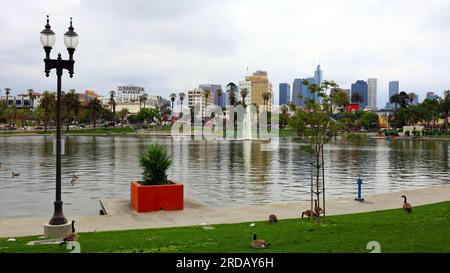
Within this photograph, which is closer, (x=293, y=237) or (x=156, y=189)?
(x=293, y=237)

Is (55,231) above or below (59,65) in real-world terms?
below

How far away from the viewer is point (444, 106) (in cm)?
14938

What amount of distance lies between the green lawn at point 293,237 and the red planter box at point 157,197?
3.72m

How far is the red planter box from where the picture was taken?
59.7 feet

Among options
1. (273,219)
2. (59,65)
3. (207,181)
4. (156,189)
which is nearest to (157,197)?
(156,189)

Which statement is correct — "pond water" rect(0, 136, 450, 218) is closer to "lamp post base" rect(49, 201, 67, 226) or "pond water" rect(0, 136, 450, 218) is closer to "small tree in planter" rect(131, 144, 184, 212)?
"small tree in planter" rect(131, 144, 184, 212)

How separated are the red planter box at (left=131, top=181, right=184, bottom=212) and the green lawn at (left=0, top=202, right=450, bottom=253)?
372cm

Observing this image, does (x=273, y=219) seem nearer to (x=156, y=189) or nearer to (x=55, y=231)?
(x=156, y=189)

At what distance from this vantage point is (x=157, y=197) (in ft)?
60.6

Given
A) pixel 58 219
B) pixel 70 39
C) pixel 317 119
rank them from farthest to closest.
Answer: pixel 317 119, pixel 70 39, pixel 58 219

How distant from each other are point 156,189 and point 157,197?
1.09ft

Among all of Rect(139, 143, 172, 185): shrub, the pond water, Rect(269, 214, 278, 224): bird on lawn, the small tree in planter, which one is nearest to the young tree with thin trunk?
Rect(269, 214, 278, 224): bird on lawn

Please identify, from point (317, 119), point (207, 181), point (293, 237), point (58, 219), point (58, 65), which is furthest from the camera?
point (207, 181)
